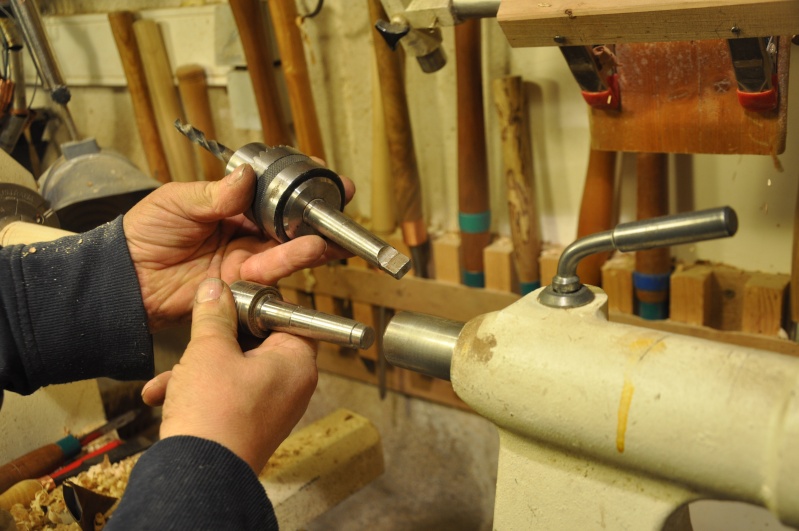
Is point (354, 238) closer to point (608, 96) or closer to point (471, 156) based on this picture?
point (608, 96)

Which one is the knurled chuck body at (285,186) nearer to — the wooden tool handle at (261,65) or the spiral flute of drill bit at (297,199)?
the spiral flute of drill bit at (297,199)

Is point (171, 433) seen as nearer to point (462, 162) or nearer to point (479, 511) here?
point (462, 162)

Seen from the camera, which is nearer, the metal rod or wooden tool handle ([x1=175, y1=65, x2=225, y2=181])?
the metal rod

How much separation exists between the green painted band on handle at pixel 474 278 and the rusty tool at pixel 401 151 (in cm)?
11

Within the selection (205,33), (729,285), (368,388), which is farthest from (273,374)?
(205,33)

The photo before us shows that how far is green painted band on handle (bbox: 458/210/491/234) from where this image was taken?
1420mm

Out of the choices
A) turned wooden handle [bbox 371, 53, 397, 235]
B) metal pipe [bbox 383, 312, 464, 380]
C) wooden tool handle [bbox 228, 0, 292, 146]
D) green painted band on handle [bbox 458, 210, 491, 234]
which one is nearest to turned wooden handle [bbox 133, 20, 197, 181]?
wooden tool handle [bbox 228, 0, 292, 146]

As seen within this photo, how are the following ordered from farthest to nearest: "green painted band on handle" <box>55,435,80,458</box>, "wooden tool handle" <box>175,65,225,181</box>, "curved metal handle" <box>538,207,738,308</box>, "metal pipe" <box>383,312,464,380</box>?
1. "wooden tool handle" <box>175,65,225,181</box>
2. "green painted band on handle" <box>55,435,80,458</box>
3. "metal pipe" <box>383,312,464,380</box>
4. "curved metal handle" <box>538,207,738,308</box>

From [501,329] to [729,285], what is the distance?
864 mm

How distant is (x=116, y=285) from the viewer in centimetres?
92

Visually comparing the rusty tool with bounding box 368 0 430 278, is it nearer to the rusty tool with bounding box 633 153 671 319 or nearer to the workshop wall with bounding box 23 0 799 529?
the workshop wall with bounding box 23 0 799 529

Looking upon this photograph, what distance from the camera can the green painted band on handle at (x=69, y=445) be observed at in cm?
109

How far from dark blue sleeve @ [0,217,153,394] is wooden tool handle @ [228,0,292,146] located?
26.2 inches

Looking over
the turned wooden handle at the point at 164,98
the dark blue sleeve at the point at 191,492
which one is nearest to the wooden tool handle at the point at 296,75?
the turned wooden handle at the point at 164,98
